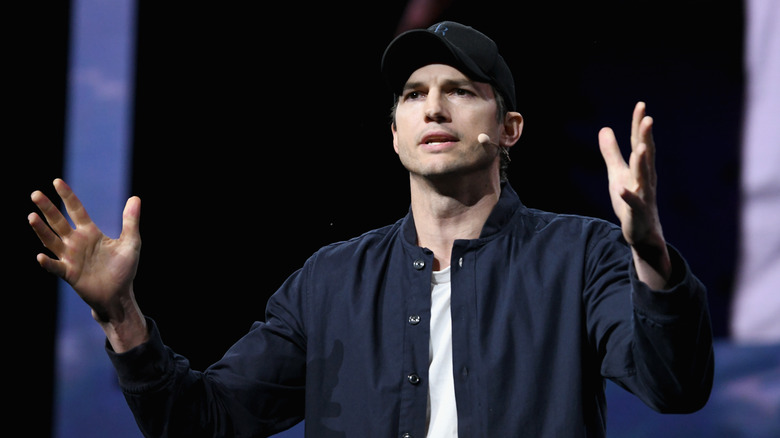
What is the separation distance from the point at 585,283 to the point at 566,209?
1.13m

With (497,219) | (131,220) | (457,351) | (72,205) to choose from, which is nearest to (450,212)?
(497,219)

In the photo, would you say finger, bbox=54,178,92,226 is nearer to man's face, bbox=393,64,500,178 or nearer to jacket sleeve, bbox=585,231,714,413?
man's face, bbox=393,64,500,178

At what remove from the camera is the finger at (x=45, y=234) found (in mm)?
1436

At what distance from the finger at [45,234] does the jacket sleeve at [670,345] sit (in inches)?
40.1

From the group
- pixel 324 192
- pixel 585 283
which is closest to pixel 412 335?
pixel 585 283

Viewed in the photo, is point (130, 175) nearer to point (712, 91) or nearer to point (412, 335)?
point (412, 335)

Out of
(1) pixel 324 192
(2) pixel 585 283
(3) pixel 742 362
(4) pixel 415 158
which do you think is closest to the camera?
(2) pixel 585 283

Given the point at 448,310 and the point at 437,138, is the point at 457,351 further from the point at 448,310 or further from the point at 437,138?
the point at 437,138

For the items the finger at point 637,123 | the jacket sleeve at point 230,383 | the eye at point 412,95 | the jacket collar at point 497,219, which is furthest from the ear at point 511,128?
the finger at point 637,123

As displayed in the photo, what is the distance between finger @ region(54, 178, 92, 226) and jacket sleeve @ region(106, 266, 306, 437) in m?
0.24

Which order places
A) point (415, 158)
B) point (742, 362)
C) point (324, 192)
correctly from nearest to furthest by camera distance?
1. point (415, 158)
2. point (742, 362)
3. point (324, 192)

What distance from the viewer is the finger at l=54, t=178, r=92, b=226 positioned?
1496 millimetres

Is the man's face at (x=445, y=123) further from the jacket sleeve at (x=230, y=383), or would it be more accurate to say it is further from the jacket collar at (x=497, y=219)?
the jacket sleeve at (x=230, y=383)

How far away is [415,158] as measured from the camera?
182cm
